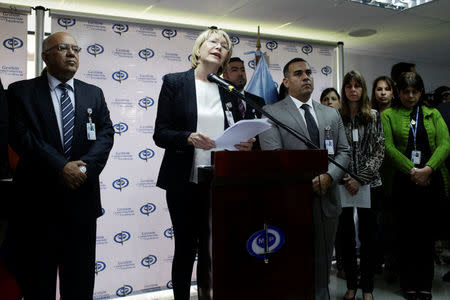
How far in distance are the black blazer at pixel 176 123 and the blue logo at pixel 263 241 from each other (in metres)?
0.57

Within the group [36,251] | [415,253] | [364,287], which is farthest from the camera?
[415,253]

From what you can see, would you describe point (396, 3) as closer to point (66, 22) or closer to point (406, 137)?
point (406, 137)

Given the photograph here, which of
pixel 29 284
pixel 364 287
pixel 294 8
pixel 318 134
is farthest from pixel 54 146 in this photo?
pixel 294 8

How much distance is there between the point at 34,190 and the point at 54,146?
0.23 metres

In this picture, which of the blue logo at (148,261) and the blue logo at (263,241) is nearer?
the blue logo at (263,241)

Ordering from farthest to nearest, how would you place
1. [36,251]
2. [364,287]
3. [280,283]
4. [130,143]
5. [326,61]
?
[326,61]
[130,143]
[364,287]
[36,251]
[280,283]

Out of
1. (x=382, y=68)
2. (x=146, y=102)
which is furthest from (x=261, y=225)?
(x=382, y=68)

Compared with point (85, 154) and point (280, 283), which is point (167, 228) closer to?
point (85, 154)

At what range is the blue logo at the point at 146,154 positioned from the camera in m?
3.68

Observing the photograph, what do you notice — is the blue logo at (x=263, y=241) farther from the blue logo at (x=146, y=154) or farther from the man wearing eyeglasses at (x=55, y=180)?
the blue logo at (x=146, y=154)

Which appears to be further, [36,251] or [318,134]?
[318,134]

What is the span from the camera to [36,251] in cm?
196

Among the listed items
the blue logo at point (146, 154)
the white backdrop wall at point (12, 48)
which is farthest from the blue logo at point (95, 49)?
the blue logo at point (146, 154)

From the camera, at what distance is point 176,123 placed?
2.20 metres
